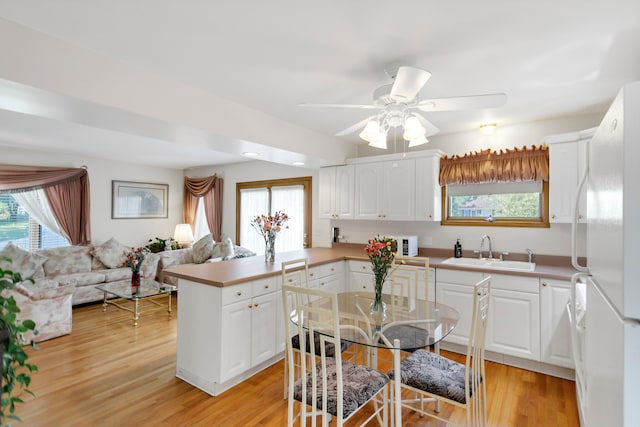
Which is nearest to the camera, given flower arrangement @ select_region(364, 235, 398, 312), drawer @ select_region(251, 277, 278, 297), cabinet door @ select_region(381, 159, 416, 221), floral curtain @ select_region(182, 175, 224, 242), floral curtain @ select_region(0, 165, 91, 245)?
flower arrangement @ select_region(364, 235, 398, 312)

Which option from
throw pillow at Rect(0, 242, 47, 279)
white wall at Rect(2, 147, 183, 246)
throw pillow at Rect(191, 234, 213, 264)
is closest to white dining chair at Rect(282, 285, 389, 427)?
throw pillow at Rect(191, 234, 213, 264)

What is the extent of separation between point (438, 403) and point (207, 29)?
9.06 feet

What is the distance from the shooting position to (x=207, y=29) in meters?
1.80

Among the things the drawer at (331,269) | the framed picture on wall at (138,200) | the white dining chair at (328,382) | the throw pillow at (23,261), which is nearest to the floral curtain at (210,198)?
the framed picture on wall at (138,200)

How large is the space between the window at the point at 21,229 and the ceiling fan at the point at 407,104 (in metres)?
5.54

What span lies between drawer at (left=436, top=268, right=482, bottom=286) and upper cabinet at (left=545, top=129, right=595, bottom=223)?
2.89ft

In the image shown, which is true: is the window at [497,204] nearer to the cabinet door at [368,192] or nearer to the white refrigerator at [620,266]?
the cabinet door at [368,192]

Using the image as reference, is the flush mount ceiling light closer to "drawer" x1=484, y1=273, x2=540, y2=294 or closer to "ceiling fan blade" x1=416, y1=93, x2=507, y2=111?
"drawer" x1=484, y1=273, x2=540, y2=294

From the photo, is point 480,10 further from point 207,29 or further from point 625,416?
point 625,416

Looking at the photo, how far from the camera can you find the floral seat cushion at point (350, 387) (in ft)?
5.59

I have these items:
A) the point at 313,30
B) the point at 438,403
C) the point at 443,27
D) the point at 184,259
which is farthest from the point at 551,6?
the point at 184,259

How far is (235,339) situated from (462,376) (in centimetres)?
166

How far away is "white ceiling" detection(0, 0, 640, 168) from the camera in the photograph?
163cm

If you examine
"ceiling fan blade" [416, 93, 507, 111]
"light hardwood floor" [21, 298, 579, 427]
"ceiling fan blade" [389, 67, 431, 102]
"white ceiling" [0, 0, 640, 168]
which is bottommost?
"light hardwood floor" [21, 298, 579, 427]
